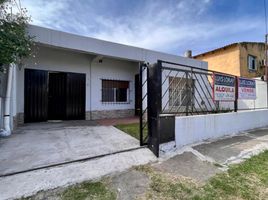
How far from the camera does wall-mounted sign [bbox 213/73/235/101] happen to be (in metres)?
6.20

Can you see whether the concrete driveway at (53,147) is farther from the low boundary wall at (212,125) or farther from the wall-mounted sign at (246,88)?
the wall-mounted sign at (246,88)

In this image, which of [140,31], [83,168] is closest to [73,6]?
[140,31]

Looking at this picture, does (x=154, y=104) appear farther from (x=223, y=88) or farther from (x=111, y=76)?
(x=111, y=76)

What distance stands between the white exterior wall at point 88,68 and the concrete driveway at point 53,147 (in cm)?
327

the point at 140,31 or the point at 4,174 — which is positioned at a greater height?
the point at 140,31

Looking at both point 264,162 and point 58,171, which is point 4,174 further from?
point 264,162

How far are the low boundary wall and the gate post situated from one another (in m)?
0.72

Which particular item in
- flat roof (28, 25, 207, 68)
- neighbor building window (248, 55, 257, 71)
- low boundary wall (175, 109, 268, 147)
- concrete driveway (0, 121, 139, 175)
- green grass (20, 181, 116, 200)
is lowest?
green grass (20, 181, 116, 200)

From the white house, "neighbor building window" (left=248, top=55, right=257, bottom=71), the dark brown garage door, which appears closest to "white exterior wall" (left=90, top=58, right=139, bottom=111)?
the white house

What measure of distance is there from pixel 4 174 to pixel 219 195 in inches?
133

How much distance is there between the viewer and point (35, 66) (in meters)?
8.22

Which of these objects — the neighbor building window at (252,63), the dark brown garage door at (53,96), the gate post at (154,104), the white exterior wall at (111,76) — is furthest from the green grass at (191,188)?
the neighbor building window at (252,63)

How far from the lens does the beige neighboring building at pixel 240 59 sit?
48.2 feet

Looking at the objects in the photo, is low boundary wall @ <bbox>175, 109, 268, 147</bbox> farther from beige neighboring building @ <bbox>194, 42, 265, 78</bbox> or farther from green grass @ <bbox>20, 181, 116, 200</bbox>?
beige neighboring building @ <bbox>194, 42, 265, 78</bbox>
